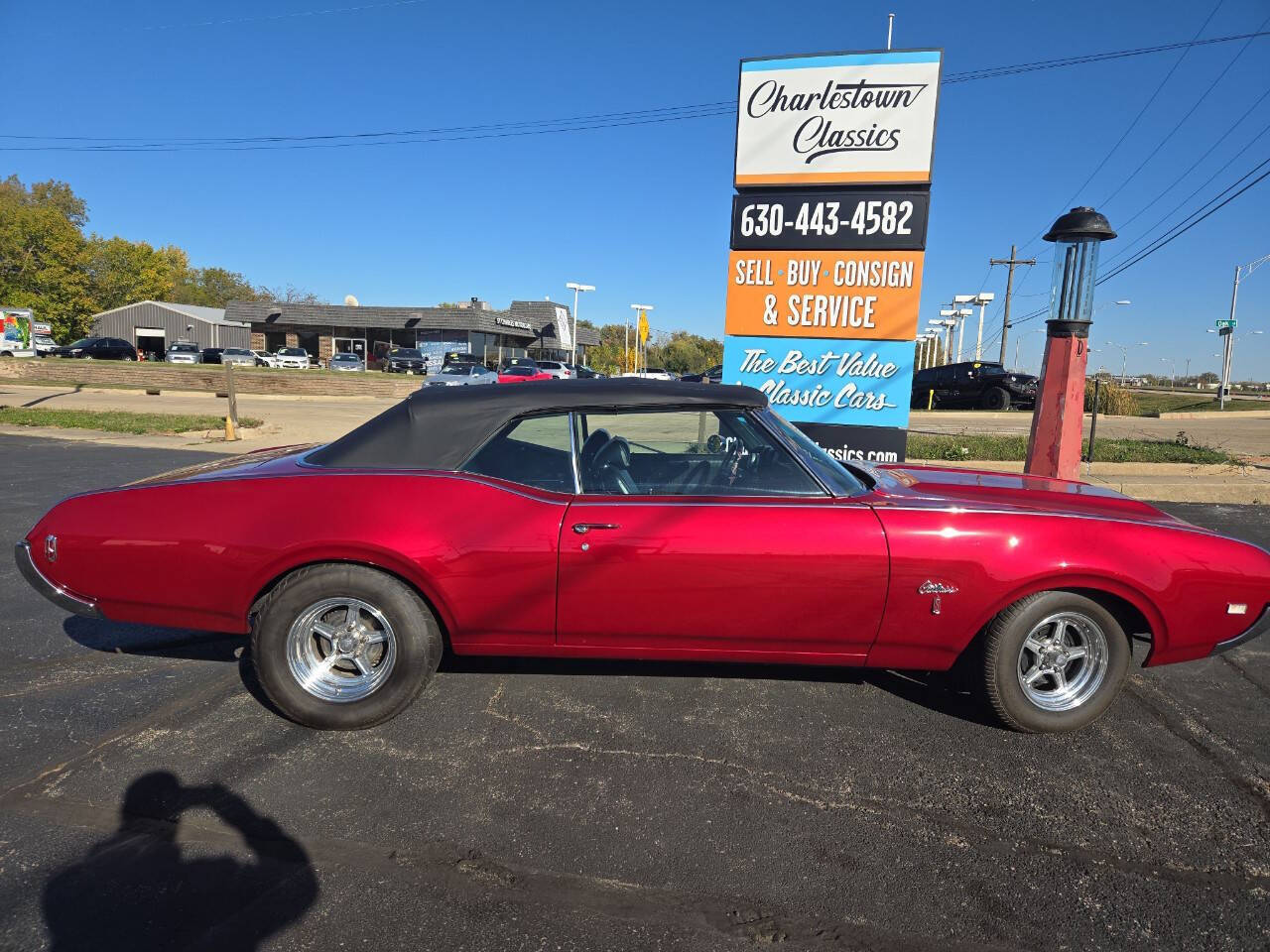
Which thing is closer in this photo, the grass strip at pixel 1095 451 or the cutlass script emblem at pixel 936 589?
the cutlass script emblem at pixel 936 589

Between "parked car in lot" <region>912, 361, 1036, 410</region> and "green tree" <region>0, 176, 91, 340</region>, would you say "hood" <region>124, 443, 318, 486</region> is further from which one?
"green tree" <region>0, 176, 91, 340</region>

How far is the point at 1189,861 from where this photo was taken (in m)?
2.37

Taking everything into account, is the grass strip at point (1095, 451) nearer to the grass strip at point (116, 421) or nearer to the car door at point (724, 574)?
the car door at point (724, 574)

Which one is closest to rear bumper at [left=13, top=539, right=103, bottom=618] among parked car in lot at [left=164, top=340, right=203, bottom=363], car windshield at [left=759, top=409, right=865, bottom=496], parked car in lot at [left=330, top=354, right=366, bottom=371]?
car windshield at [left=759, top=409, right=865, bottom=496]

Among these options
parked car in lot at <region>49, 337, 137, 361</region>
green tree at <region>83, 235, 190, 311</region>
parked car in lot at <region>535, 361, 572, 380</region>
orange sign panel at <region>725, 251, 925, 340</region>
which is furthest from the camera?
green tree at <region>83, 235, 190, 311</region>

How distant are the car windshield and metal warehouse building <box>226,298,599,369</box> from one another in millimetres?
45747

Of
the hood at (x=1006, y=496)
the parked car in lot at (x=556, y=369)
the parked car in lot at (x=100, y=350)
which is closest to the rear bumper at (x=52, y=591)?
the hood at (x=1006, y=496)

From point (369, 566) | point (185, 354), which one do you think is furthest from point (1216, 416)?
point (185, 354)

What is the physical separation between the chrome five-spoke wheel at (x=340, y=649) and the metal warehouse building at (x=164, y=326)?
6458 cm

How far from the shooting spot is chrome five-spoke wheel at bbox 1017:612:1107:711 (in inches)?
120

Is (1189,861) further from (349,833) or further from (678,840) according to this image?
(349,833)

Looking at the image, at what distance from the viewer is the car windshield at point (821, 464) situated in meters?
3.14

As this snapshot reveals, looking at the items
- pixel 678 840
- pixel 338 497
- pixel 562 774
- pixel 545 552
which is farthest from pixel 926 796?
pixel 338 497

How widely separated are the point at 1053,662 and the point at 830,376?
5194 mm
